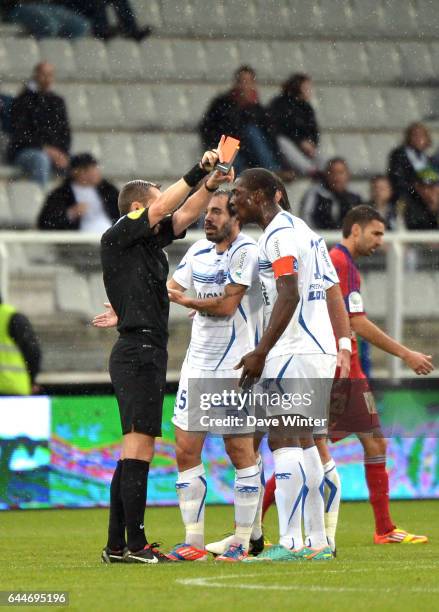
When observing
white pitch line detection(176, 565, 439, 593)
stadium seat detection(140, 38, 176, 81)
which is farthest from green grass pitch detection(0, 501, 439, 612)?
stadium seat detection(140, 38, 176, 81)

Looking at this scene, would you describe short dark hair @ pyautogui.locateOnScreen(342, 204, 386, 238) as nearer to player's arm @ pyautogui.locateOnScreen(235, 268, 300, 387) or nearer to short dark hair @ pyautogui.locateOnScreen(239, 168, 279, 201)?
short dark hair @ pyautogui.locateOnScreen(239, 168, 279, 201)

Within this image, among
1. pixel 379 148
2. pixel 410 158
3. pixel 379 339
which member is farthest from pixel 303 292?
pixel 379 148

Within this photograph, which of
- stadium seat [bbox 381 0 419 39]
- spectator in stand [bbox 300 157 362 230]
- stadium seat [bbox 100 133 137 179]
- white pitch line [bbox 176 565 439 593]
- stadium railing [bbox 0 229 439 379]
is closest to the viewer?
white pitch line [bbox 176 565 439 593]

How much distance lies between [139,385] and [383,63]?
11669 mm

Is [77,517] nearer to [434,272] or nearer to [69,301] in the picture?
[69,301]

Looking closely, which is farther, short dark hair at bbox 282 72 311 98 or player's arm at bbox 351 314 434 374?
short dark hair at bbox 282 72 311 98

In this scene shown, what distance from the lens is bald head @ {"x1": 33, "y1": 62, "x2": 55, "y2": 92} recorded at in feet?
46.2

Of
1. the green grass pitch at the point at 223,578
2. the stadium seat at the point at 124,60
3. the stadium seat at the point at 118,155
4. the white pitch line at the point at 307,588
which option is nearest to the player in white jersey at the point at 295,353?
the green grass pitch at the point at 223,578

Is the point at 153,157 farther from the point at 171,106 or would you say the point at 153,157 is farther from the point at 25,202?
the point at 25,202

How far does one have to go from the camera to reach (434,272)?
466 inches

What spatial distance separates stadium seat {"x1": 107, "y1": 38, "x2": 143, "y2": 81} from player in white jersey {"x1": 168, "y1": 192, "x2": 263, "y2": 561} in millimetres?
9198

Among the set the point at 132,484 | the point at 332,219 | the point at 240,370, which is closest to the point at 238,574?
the point at 132,484

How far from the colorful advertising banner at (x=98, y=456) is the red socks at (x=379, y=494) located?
2642 mm

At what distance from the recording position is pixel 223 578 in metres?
5.69
